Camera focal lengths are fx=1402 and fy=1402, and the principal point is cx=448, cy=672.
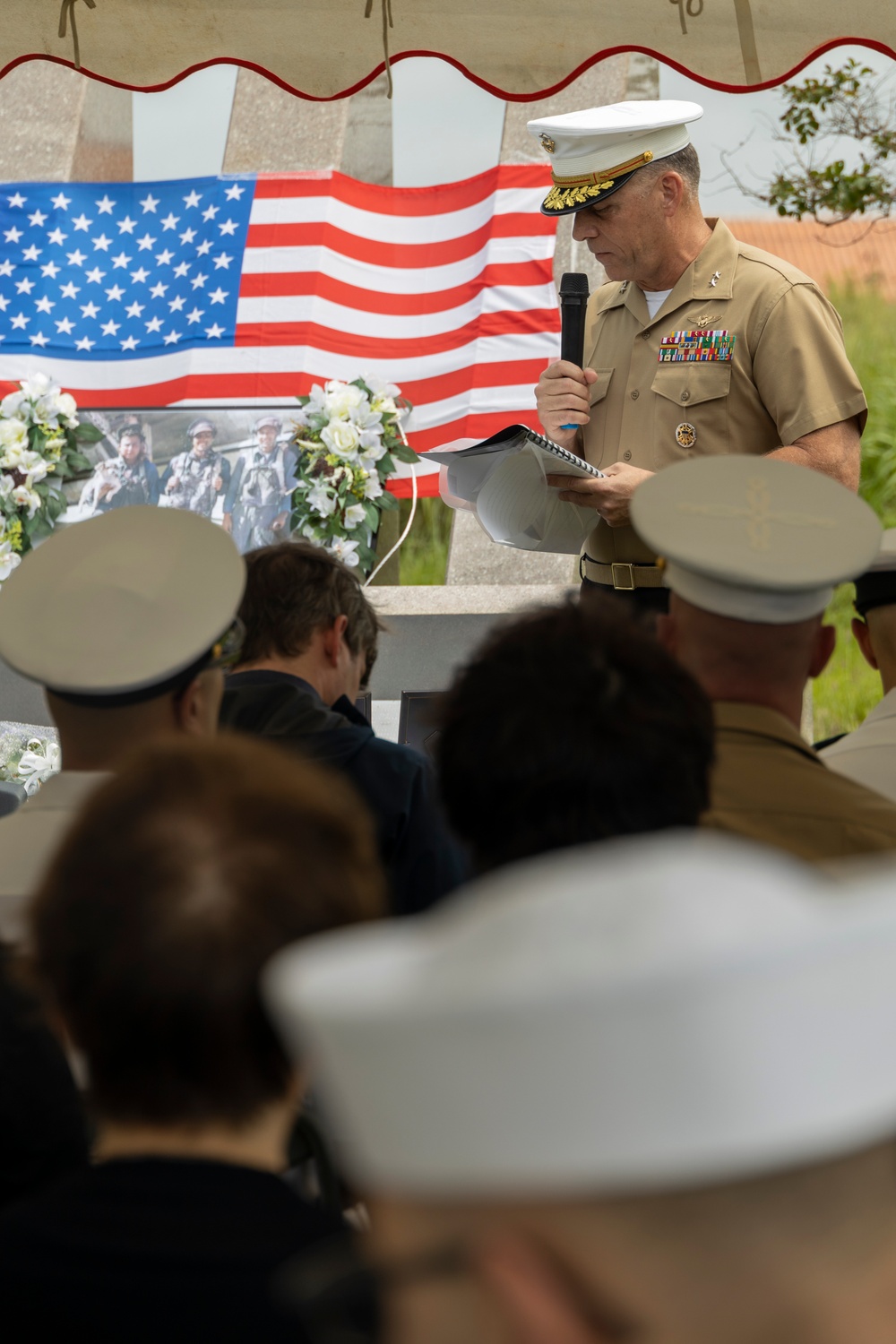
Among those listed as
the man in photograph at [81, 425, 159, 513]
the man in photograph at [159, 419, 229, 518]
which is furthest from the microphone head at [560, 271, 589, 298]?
the man in photograph at [81, 425, 159, 513]

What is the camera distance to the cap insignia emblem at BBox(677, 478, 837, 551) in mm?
1818

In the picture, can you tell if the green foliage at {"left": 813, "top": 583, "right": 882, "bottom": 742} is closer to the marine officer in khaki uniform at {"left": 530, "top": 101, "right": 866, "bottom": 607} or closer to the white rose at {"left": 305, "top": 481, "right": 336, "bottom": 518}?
the white rose at {"left": 305, "top": 481, "right": 336, "bottom": 518}

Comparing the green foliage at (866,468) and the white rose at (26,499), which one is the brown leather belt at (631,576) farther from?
the green foliage at (866,468)

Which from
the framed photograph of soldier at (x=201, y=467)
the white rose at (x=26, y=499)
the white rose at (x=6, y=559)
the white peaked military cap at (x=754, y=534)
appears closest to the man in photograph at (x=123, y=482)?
the framed photograph of soldier at (x=201, y=467)

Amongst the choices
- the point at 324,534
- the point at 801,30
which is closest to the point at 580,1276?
the point at 801,30

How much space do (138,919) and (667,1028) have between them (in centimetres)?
55

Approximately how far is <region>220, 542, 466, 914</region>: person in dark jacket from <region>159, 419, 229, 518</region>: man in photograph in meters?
3.81

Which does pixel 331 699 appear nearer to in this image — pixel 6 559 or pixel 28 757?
pixel 28 757

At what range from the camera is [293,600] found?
2.70m

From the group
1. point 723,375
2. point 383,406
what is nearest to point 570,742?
point 723,375

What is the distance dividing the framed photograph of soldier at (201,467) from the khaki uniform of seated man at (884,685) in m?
3.82

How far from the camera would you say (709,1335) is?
0.51 meters

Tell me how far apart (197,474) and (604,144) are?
400 cm

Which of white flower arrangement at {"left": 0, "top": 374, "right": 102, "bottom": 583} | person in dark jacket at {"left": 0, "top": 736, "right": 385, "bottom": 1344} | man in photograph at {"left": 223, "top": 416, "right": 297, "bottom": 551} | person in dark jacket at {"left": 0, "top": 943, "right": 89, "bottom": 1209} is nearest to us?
person in dark jacket at {"left": 0, "top": 736, "right": 385, "bottom": 1344}
